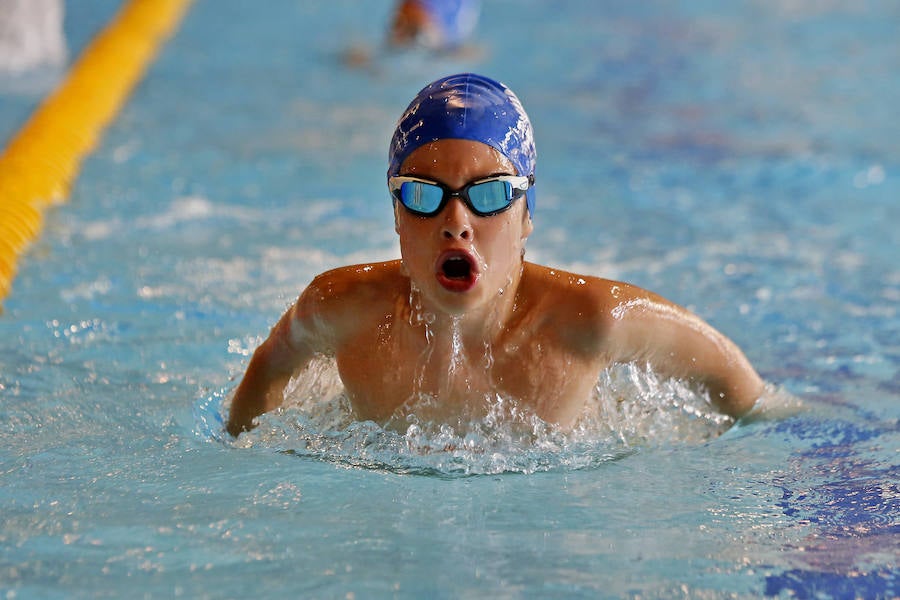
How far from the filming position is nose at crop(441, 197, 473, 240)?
215 centimetres

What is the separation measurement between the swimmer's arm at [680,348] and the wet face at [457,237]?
0.30 metres

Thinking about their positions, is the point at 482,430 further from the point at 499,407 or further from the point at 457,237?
the point at 457,237

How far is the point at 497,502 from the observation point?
2.21 metres

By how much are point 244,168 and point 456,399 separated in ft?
10.4

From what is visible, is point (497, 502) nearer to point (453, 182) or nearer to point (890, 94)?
point (453, 182)

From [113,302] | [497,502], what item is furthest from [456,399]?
[113,302]

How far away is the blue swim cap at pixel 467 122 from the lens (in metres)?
2.22

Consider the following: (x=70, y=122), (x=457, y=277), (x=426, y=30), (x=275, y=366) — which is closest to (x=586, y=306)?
(x=457, y=277)

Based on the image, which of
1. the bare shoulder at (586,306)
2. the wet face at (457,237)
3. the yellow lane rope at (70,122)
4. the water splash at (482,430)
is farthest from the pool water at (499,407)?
the wet face at (457,237)

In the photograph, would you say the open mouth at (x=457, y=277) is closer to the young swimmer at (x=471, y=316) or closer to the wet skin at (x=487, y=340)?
the young swimmer at (x=471, y=316)

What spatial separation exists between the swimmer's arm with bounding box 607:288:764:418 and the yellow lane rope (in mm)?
2125

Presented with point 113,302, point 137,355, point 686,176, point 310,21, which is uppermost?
point 310,21

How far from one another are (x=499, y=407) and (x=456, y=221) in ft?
1.49

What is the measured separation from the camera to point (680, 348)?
2.45m
